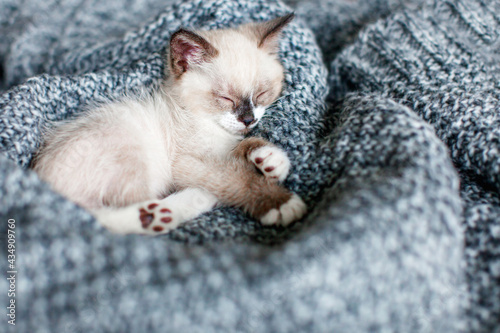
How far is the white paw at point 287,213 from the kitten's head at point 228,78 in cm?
35

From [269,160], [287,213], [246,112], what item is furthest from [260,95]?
[287,213]

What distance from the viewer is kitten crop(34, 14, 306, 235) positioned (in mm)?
944

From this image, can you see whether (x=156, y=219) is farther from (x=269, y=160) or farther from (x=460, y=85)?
(x=460, y=85)

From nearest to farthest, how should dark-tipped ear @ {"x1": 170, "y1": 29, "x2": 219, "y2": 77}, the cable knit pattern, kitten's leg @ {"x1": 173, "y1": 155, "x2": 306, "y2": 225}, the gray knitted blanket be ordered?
the gray knitted blanket
the cable knit pattern
kitten's leg @ {"x1": 173, "y1": 155, "x2": 306, "y2": 225}
dark-tipped ear @ {"x1": 170, "y1": 29, "x2": 219, "y2": 77}

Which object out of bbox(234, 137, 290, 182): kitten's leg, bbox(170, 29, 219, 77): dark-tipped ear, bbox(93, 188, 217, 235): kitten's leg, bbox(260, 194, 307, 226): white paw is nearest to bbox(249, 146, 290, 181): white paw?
bbox(234, 137, 290, 182): kitten's leg

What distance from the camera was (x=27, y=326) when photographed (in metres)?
0.65

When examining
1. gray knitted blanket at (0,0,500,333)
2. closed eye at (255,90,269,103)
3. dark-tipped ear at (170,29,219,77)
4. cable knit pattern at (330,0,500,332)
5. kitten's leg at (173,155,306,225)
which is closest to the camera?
gray knitted blanket at (0,0,500,333)

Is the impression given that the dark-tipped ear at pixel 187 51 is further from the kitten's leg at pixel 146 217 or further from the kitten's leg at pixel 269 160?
the kitten's leg at pixel 146 217

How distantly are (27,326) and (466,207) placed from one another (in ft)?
3.04

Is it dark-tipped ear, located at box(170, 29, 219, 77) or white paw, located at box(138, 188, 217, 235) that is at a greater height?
dark-tipped ear, located at box(170, 29, 219, 77)

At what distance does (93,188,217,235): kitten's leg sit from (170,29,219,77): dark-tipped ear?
46 cm

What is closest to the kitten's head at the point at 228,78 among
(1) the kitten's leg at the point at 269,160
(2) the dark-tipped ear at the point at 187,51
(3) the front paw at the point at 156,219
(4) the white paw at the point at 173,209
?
(2) the dark-tipped ear at the point at 187,51

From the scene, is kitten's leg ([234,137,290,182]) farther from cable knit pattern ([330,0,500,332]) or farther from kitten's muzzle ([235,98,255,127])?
cable knit pattern ([330,0,500,332])

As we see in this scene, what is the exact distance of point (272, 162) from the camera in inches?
38.9
